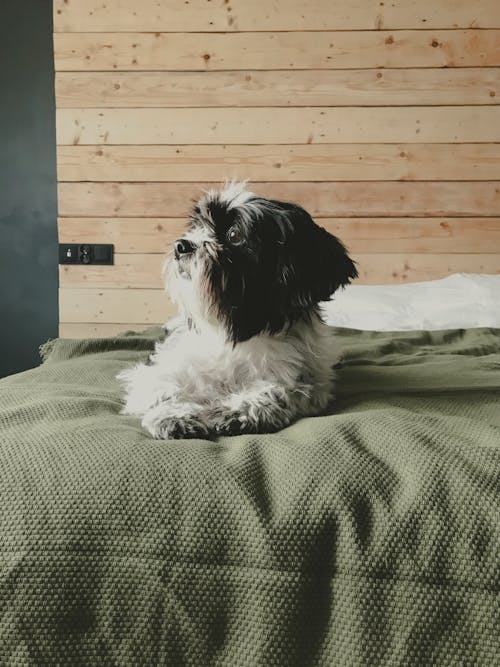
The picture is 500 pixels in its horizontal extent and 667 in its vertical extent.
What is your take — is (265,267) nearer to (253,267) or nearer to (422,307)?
(253,267)

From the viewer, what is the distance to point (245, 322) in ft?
5.35

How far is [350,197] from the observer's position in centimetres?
Answer: 371

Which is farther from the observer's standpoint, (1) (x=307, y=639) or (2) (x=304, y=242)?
(2) (x=304, y=242)

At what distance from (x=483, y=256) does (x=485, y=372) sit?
77.6 inches

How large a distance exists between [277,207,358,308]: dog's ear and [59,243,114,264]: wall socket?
92.2 inches

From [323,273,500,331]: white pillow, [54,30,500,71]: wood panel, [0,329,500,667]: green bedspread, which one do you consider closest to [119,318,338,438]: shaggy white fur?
[0,329,500,667]: green bedspread

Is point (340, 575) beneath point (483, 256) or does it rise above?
beneath

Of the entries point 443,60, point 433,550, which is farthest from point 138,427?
point 443,60

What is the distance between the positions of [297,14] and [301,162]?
81cm

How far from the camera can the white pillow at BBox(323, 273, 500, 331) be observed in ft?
9.40

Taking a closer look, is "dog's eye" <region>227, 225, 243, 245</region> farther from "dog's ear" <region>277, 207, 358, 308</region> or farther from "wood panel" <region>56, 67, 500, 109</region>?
"wood panel" <region>56, 67, 500, 109</region>

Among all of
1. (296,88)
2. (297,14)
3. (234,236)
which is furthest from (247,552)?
(297,14)

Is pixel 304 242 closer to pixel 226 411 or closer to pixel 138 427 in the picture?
pixel 226 411

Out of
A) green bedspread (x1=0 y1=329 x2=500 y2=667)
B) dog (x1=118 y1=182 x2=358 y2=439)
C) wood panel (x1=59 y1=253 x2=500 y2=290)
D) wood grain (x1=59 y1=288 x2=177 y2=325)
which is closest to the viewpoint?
green bedspread (x1=0 y1=329 x2=500 y2=667)
